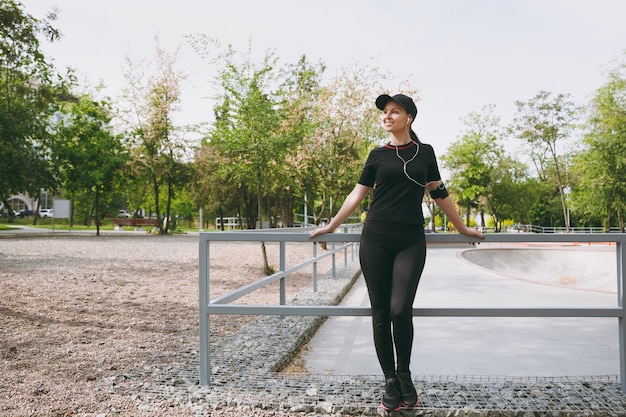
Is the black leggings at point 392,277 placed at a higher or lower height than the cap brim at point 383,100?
lower

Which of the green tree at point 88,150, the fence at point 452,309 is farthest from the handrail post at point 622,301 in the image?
the green tree at point 88,150

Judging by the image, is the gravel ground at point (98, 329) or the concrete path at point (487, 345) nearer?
the gravel ground at point (98, 329)

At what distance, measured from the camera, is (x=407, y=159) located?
2516 millimetres

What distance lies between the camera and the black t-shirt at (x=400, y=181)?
8.13ft

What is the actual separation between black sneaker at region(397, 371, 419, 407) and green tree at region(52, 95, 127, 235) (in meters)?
20.2

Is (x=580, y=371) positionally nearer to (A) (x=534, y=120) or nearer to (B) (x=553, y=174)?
(A) (x=534, y=120)

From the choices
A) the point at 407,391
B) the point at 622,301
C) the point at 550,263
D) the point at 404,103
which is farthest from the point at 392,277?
the point at 550,263

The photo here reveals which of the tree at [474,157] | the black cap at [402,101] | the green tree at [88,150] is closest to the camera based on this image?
the black cap at [402,101]

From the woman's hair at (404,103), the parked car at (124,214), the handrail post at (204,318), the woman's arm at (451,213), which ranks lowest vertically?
the handrail post at (204,318)

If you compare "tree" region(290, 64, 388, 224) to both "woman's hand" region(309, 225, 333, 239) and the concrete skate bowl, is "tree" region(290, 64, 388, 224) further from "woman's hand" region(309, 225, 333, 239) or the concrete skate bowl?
"woman's hand" region(309, 225, 333, 239)

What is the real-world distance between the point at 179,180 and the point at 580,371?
20459mm

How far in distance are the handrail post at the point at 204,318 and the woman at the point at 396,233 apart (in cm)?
81

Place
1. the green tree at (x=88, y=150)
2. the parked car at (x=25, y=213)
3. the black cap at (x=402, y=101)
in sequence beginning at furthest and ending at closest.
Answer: the parked car at (x=25, y=213), the green tree at (x=88, y=150), the black cap at (x=402, y=101)

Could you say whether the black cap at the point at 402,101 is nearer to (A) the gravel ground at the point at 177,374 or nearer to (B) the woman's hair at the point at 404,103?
(B) the woman's hair at the point at 404,103
